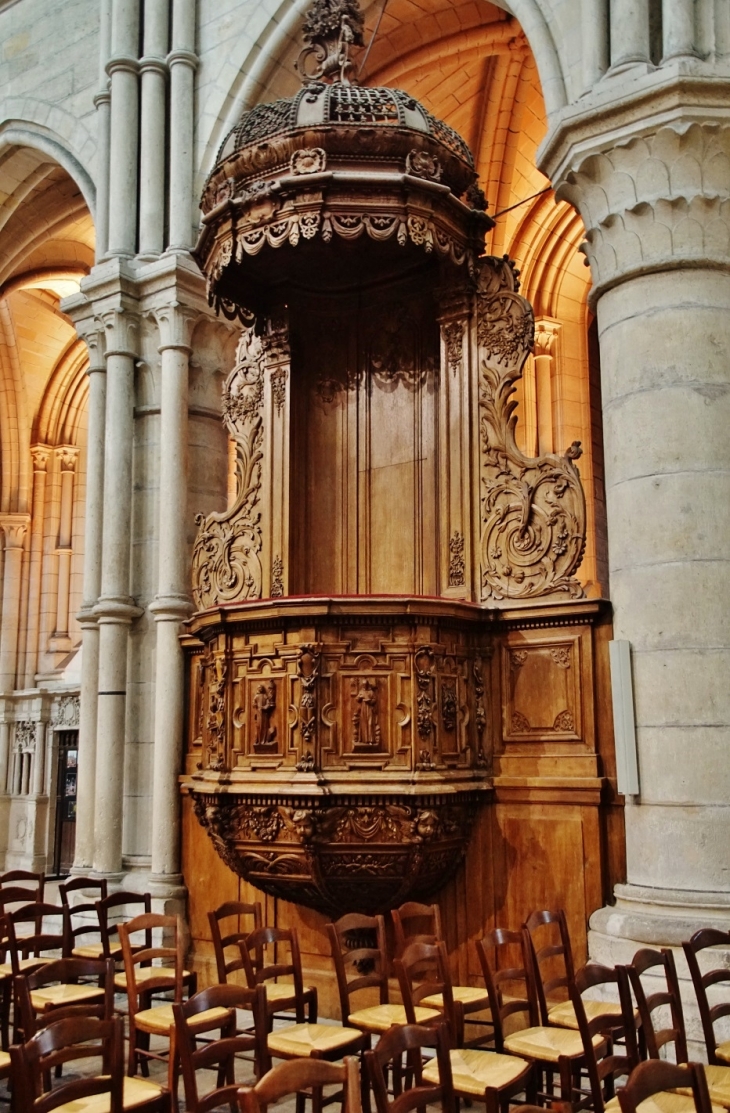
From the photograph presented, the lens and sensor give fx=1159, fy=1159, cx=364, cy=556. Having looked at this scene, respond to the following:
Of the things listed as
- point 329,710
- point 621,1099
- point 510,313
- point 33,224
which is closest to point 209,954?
point 329,710

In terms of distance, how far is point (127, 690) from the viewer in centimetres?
848

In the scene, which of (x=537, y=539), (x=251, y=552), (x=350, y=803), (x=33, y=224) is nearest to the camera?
(x=350, y=803)

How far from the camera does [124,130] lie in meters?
9.11

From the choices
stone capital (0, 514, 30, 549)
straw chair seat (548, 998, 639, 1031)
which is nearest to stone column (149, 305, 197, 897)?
straw chair seat (548, 998, 639, 1031)

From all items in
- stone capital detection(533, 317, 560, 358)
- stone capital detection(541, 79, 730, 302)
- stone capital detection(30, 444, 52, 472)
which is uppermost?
stone capital detection(533, 317, 560, 358)

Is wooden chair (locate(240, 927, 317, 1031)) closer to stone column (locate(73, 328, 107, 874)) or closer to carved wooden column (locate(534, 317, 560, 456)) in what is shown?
stone column (locate(73, 328, 107, 874))

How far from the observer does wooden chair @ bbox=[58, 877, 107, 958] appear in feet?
21.1

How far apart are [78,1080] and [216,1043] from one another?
16.9 inches

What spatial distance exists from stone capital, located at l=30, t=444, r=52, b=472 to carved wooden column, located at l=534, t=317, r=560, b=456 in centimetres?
792

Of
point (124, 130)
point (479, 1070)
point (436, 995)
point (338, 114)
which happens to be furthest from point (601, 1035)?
point (124, 130)

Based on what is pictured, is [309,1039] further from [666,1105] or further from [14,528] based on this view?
[14,528]

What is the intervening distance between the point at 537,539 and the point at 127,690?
3.49 meters

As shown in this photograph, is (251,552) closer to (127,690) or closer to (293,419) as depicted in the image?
(293,419)

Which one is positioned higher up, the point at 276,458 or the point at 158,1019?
the point at 276,458
